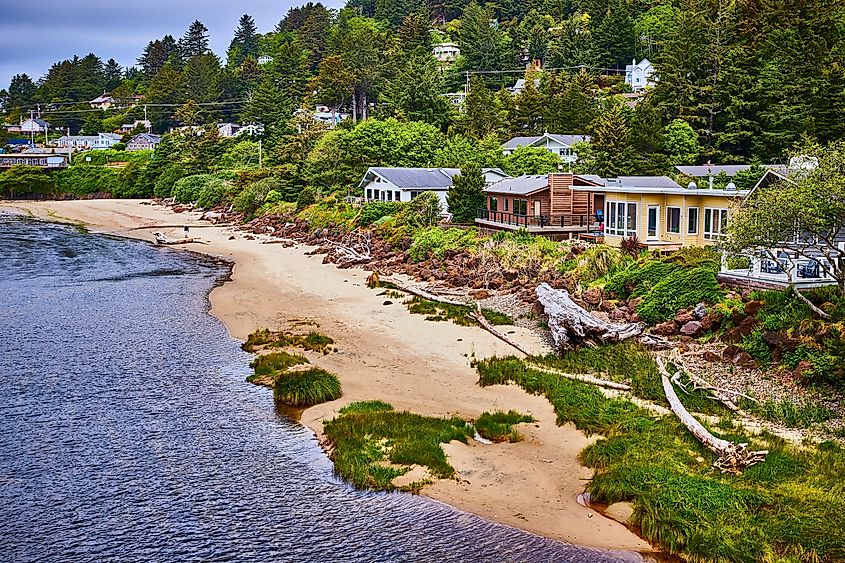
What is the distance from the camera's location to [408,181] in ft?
191

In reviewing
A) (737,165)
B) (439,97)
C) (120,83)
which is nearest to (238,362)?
(737,165)

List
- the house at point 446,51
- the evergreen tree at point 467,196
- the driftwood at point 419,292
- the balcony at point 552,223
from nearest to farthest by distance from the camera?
the driftwood at point 419,292 < the balcony at point 552,223 < the evergreen tree at point 467,196 < the house at point 446,51

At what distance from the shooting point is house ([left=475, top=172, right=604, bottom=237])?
43812 millimetres

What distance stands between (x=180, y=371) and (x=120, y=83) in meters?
165

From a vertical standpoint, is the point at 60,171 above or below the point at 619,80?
below

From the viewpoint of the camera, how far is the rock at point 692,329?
25.5 meters

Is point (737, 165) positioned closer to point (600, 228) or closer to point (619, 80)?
point (600, 228)

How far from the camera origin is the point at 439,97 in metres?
80.9

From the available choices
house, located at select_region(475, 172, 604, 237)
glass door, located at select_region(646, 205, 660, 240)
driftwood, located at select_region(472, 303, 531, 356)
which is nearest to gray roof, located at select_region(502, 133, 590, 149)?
house, located at select_region(475, 172, 604, 237)

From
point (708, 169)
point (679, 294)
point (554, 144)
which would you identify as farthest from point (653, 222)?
point (554, 144)

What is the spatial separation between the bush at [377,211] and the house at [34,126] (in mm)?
116001

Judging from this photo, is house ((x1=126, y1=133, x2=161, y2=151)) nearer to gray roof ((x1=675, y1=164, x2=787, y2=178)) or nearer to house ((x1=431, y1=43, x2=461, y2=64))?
house ((x1=431, y1=43, x2=461, y2=64))

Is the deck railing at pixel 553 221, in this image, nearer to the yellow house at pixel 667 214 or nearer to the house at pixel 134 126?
A: the yellow house at pixel 667 214

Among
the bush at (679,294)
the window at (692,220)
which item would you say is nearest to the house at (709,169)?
the window at (692,220)
